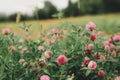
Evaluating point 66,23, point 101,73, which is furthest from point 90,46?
point 66,23

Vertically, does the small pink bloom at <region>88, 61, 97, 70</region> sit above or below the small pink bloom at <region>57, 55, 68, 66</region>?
below

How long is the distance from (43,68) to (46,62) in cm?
5

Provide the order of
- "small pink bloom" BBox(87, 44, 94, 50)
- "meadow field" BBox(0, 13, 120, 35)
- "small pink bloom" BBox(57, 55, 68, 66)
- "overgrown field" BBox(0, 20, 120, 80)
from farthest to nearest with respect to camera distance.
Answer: "meadow field" BBox(0, 13, 120, 35)
"small pink bloom" BBox(87, 44, 94, 50)
"overgrown field" BBox(0, 20, 120, 80)
"small pink bloom" BBox(57, 55, 68, 66)

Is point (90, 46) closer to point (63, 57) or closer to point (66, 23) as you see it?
point (63, 57)

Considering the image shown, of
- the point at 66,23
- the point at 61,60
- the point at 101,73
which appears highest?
the point at 66,23

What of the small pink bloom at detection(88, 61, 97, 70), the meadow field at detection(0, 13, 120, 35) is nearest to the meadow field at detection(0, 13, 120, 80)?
the small pink bloom at detection(88, 61, 97, 70)

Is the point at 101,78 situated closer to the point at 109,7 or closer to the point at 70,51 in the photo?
the point at 70,51

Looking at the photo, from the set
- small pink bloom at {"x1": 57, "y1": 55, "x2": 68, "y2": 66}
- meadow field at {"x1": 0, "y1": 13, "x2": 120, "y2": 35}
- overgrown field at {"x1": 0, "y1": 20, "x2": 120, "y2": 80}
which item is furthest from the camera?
meadow field at {"x1": 0, "y1": 13, "x2": 120, "y2": 35}

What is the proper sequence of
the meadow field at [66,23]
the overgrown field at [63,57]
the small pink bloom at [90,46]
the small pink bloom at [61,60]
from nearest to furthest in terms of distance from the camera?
1. the small pink bloom at [61,60]
2. the overgrown field at [63,57]
3. the small pink bloom at [90,46]
4. the meadow field at [66,23]

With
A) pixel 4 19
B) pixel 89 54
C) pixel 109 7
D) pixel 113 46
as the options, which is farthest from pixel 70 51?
pixel 109 7

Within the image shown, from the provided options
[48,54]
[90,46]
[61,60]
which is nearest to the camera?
[61,60]

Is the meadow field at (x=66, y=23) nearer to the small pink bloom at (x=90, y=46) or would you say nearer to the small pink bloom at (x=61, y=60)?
the small pink bloom at (x=90, y=46)

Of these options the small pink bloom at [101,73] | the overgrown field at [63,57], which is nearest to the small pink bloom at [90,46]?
the overgrown field at [63,57]

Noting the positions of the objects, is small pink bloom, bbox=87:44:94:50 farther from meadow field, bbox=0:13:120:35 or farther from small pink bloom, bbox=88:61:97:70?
meadow field, bbox=0:13:120:35
